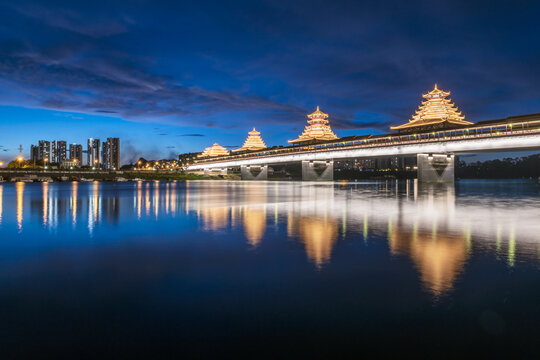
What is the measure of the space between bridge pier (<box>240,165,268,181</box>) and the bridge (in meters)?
15.6

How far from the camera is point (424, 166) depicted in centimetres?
7144

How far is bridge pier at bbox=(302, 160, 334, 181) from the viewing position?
10150 cm

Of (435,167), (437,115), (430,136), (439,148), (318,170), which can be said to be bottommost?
(435,167)

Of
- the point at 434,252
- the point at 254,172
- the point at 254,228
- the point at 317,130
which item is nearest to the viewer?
the point at 434,252

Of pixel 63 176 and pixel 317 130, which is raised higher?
pixel 317 130

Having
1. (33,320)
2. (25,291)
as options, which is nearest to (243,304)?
(33,320)

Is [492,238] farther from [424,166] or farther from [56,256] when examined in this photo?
[424,166]

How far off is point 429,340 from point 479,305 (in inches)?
62.3

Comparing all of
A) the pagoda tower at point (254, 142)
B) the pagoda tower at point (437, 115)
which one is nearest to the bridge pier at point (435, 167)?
the pagoda tower at point (437, 115)

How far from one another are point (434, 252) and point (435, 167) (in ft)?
232

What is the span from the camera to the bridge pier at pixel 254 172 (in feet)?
416

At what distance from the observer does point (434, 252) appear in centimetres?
855

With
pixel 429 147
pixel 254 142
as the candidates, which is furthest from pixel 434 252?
pixel 254 142

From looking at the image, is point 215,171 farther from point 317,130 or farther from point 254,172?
point 317,130
